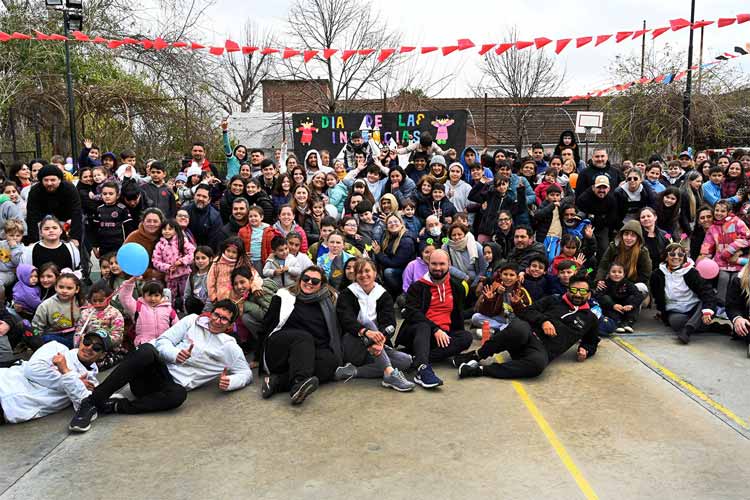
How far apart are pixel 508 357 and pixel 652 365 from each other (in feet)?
4.26

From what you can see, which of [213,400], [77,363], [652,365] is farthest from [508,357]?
[77,363]

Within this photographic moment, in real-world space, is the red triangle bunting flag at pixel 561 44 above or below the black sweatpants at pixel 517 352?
above

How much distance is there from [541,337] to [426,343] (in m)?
1.13

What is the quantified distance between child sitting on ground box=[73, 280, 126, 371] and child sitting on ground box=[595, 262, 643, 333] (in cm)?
495

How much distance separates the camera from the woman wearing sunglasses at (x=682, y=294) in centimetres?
645

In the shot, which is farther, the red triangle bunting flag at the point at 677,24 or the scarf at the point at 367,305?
the red triangle bunting flag at the point at 677,24

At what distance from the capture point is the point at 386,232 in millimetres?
7801

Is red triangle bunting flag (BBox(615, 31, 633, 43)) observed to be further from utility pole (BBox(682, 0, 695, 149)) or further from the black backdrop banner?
utility pole (BBox(682, 0, 695, 149))

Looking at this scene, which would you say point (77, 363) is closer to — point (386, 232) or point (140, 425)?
point (140, 425)

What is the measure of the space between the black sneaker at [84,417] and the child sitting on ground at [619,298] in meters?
5.11

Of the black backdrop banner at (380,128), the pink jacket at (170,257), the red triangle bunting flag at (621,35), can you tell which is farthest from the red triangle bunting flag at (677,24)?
the pink jacket at (170,257)

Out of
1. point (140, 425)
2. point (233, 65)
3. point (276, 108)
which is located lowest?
point (140, 425)

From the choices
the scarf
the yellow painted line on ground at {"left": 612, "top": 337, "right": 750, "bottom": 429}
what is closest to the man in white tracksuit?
the scarf

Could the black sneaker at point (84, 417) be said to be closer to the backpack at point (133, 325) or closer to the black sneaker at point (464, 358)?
the backpack at point (133, 325)
